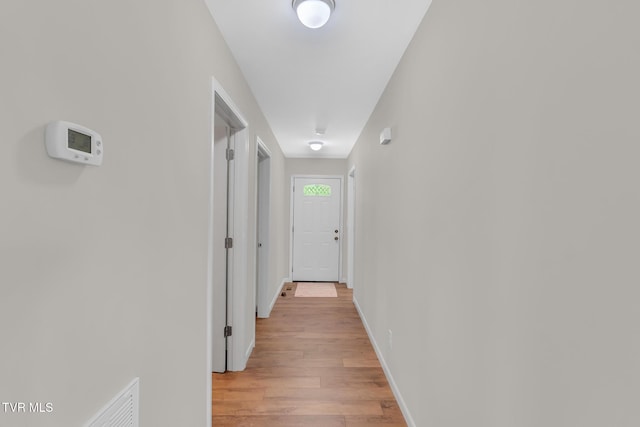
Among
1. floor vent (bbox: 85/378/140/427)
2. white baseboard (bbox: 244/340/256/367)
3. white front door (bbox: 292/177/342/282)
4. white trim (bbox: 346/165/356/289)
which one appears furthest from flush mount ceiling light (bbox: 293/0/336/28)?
white front door (bbox: 292/177/342/282)

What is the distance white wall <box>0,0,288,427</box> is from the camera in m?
0.65

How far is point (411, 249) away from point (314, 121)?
2276 mm

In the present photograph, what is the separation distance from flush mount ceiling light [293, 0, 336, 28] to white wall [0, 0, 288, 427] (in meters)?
0.51

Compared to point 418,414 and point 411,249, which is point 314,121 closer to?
point 411,249

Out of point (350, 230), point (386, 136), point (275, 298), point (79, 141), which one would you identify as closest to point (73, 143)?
point (79, 141)

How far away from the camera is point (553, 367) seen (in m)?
0.82

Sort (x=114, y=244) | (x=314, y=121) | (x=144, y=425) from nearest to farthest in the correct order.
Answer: (x=114, y=244) → (x=144, y=425) → (x=314, y=121)

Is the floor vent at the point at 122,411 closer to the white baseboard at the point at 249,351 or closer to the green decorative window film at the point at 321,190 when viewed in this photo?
the white baseboard at the point at 249,351

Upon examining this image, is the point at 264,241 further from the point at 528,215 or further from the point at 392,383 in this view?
the point at 528,215

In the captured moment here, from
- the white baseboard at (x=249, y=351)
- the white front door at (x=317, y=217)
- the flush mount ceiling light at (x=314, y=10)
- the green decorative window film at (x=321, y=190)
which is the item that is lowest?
the white baseboard at (x=249, y=351)

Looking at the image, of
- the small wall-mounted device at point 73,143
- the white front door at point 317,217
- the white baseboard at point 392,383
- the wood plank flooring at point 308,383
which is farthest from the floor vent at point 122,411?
the white front door at point 317,217

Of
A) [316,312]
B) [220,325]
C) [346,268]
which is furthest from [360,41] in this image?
[346,268]

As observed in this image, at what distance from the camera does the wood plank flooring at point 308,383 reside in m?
2.09

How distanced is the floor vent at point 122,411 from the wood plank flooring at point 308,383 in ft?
3.89
